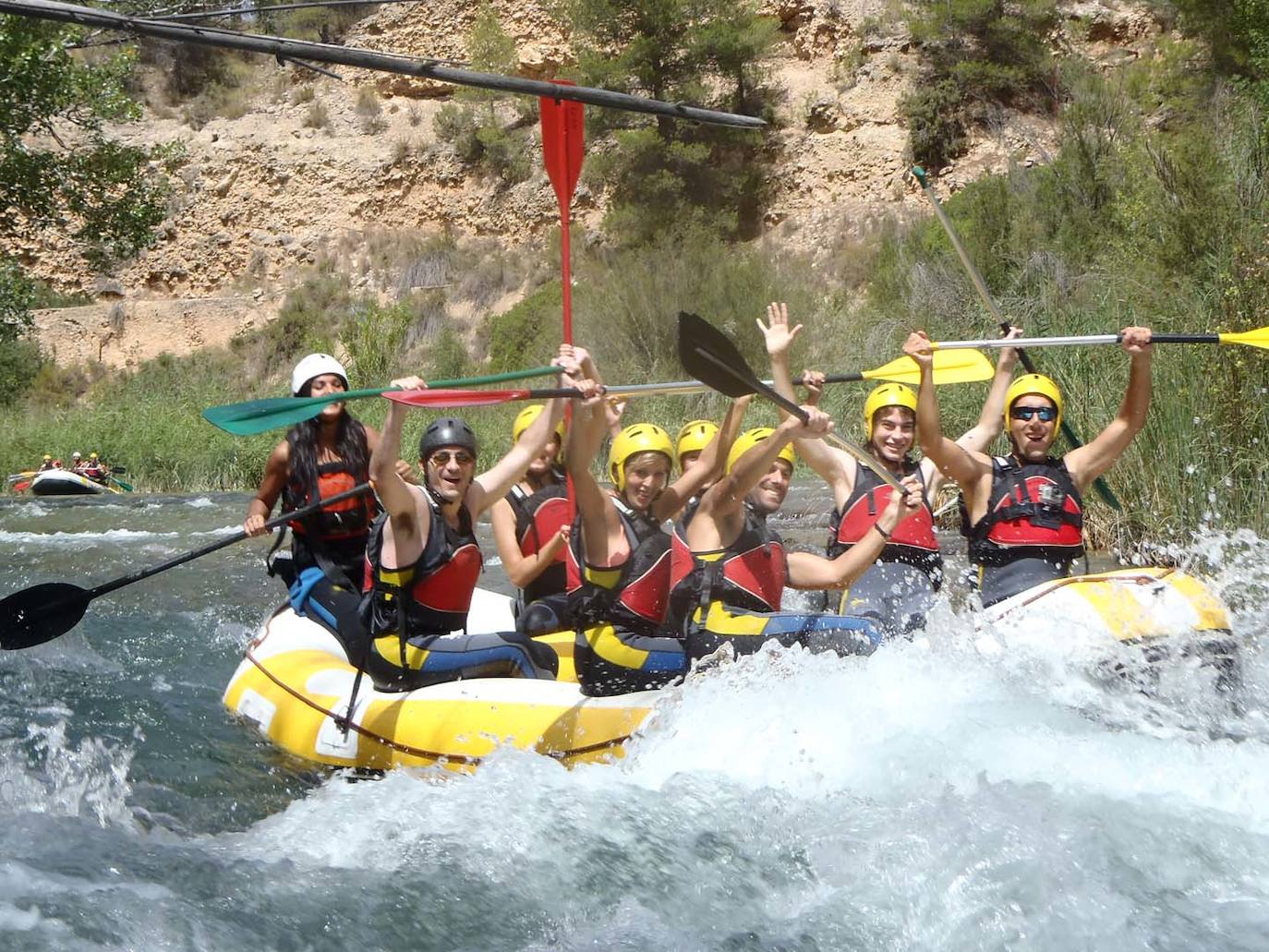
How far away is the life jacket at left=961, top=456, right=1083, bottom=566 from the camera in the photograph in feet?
16.7

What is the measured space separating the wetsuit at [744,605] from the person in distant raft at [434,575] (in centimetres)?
65

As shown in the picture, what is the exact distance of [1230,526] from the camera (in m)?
6.88

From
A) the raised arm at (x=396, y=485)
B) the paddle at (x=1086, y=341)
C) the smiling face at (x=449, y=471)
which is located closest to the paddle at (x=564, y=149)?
the smiling face at (x=449, y=471)

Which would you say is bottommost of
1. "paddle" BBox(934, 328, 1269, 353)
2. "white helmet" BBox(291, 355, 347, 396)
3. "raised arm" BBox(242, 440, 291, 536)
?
"raised arm" BBox(242, 440, 291, 536)

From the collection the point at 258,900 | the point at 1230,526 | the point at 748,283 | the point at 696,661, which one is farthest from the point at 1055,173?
the point at 258,900

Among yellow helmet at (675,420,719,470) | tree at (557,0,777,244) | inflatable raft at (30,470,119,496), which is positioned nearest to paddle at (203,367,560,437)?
yellow helmet at (675,420,719,470)

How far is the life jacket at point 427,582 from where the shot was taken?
468 cm

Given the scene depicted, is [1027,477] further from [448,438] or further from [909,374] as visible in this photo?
[448,438]

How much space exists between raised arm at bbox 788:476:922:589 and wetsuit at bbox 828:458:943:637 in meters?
0.15

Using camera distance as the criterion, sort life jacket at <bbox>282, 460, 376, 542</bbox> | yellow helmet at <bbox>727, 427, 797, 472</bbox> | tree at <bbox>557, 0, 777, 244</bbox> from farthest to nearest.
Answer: tree at <bbox>557, 0, 777, 244</bbox> < life jacket at <bbox>282, 460, 376, 542</bbox> < yellow helmet at <bbox>727, 427, 797, 472</bbox>

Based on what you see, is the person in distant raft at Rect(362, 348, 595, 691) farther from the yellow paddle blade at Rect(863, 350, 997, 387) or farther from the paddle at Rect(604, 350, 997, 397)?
the yellow paddle blade at Rect(863, 350, 997, 387)

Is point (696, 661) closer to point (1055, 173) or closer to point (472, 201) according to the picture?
point (1055, 173)

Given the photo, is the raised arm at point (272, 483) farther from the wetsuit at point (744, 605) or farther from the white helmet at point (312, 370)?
the wetsuit at point (744, 605)

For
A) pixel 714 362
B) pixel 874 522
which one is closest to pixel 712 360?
pixel 714 362
